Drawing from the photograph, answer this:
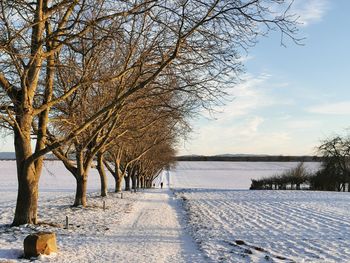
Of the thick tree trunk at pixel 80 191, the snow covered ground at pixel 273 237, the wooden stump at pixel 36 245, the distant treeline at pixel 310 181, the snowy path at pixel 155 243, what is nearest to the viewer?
the wooden stump at pixel 36 245

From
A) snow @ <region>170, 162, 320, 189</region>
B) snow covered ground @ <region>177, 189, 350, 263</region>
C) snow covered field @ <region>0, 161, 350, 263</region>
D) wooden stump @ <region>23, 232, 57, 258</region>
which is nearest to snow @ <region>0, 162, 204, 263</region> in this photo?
snow covered field @ <region>0, 161, 350, 263</region>

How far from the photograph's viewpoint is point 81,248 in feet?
37.5

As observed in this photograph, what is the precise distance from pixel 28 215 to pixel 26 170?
142 centimetres

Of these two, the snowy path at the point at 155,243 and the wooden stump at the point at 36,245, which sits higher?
the wooden stump at the point at 36,245

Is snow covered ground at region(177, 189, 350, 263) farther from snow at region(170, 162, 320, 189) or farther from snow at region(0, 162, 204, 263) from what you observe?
snow at region(170, 162, 320, 189)

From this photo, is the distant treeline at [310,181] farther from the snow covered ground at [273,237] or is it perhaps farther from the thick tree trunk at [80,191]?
the thick tree trunk at [80,191]

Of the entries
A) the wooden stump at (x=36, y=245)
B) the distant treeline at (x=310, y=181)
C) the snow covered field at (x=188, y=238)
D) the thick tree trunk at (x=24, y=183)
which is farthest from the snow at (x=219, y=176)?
the wooden stump at (x=36, y=245)

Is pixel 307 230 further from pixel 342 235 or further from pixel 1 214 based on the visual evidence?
pixel 1 214

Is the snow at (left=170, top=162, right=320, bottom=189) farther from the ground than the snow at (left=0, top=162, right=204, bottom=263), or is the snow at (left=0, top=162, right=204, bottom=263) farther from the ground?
the snow at (left=170, top=162, right=320, bottom=189)

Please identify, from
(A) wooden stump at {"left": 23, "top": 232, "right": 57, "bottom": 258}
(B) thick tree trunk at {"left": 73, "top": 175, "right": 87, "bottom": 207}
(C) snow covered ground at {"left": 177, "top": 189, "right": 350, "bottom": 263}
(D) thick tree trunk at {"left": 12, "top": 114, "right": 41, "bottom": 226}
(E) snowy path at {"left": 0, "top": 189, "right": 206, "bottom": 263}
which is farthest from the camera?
(B) thick tree trunk at {"left": 73, "top": 175, "right": 87, "bottom": 207}

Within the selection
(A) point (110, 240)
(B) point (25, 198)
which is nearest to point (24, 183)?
(B) point (25, 198)

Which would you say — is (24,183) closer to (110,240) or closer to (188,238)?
(110,240)

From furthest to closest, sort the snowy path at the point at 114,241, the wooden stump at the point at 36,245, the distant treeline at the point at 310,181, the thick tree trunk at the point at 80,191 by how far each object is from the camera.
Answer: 1. the distant treeline at the point at 310,181
2. the thick tree trunk at the point at 80,191
3. the snowy path at the point at 114,241
4. the wooden stump at the point at 36,245

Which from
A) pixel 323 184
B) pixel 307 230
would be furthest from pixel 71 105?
pixel 323 184
